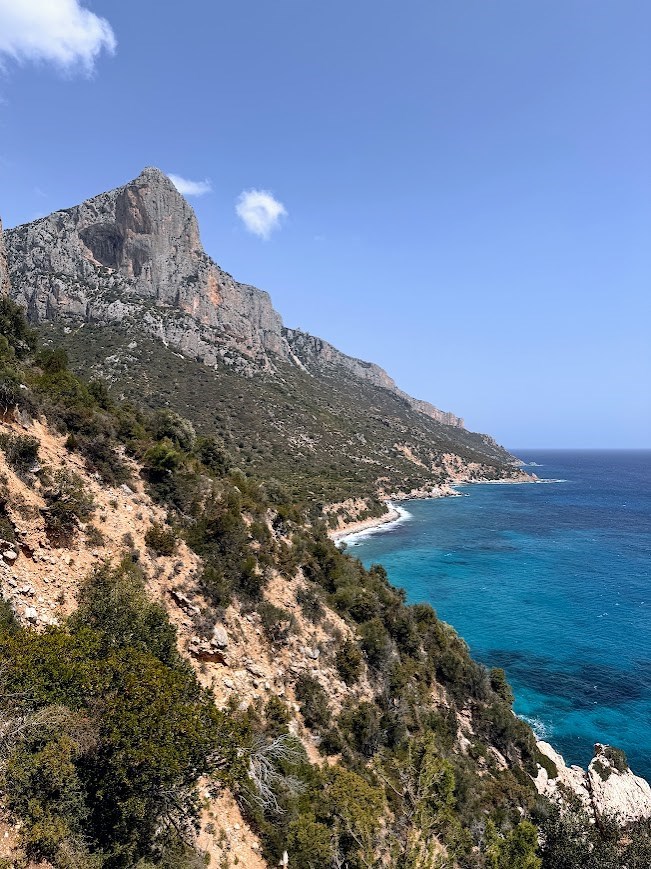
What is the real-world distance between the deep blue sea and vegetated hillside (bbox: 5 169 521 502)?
746 inches

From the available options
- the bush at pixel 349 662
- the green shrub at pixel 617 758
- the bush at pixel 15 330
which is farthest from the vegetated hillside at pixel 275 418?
the green shrub at pixel 617 758

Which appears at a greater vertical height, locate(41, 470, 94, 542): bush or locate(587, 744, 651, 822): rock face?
locate(41, 470, 94, 542): bush

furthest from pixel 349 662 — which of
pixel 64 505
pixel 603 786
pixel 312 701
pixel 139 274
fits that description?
pixel 139 274

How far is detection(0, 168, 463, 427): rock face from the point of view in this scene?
85.8 metres

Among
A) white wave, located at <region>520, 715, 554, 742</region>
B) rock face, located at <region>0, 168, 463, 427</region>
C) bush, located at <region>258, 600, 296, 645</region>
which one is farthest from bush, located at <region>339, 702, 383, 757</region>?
rock face, located at <region>0, 168, 463, 427</region>

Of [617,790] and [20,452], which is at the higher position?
[20,452]

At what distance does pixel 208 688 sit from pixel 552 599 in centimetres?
4605

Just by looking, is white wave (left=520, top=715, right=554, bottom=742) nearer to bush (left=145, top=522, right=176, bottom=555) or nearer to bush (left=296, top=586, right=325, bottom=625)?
bush (left=296, top=586, right=325, bottom=625)

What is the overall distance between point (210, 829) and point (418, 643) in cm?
1701

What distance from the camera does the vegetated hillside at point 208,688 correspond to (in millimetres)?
8125

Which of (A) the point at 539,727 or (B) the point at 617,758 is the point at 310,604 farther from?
(B) the point at 617,758

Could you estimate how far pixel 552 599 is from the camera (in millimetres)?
47219

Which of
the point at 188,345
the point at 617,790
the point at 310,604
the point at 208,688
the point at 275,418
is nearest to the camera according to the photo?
the point at 208,688

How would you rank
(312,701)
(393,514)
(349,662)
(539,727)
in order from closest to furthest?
(312,701) < (349,662) < (539,727) < (393,514)
